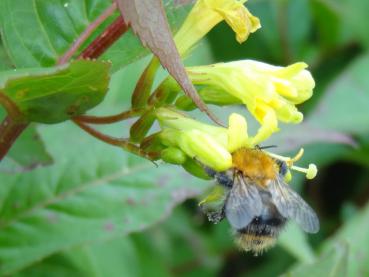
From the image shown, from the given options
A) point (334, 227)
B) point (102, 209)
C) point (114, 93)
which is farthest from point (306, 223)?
point (334, 227)

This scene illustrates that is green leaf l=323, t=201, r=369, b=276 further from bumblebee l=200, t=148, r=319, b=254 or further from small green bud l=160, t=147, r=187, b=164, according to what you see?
small green bud l=160, t=147, r=187, b=164

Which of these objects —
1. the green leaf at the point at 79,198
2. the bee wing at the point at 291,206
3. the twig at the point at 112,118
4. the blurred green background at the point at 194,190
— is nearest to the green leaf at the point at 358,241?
the blurred green background at the point at 194,190

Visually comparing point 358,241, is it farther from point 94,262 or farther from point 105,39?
point 105,39

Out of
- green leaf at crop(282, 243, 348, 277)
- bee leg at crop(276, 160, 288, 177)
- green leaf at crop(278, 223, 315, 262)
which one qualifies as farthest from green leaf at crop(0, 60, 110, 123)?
green leaf at crop(278, 223, 315, 262)

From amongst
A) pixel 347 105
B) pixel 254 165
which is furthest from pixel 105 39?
pixel 347 105

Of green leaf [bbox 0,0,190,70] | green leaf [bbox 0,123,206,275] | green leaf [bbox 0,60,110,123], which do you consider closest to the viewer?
green leaf [bbox 0,60,110,123]

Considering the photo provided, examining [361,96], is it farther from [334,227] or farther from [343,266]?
[343,266]
